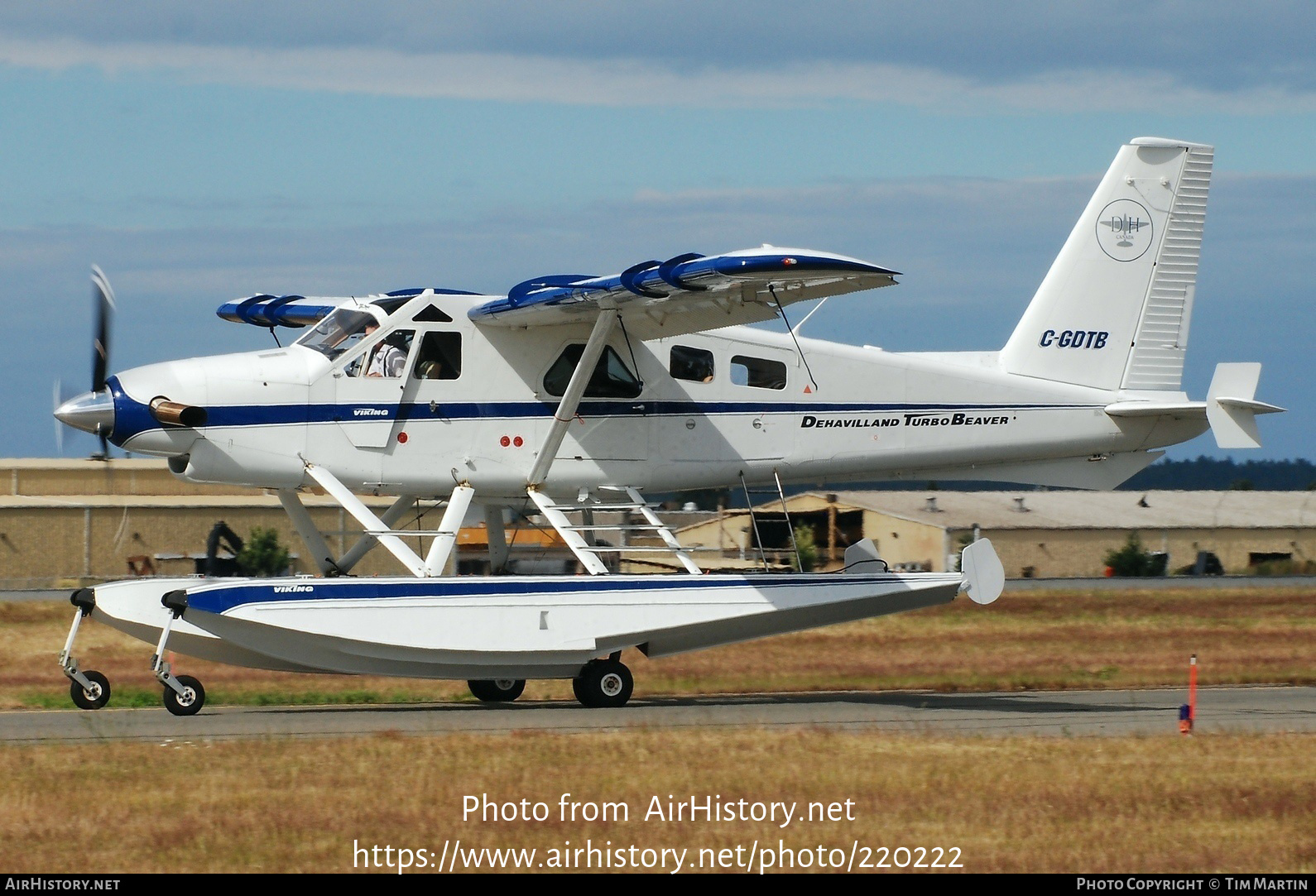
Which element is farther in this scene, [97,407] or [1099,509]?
[1099,509]

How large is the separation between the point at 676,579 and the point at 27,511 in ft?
126

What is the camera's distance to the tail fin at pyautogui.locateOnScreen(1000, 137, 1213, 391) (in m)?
17.0

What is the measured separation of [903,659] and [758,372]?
626cm

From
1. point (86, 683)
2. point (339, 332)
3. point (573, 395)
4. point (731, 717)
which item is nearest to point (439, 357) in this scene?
point (339, 332)

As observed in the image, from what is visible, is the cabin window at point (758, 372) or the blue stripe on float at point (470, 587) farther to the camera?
the cabin window at point (758, 372)

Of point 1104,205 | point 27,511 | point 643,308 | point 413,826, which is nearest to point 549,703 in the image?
point 643,308

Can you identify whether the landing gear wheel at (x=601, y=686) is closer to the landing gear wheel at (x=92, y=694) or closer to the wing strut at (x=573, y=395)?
the wing strut at (x=573, y=395)

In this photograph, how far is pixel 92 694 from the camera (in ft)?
44.5

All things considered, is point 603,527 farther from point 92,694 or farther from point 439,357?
point 92,694

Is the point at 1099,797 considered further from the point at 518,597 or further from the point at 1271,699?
the point at 1271,699

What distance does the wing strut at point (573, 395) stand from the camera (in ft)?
47.8

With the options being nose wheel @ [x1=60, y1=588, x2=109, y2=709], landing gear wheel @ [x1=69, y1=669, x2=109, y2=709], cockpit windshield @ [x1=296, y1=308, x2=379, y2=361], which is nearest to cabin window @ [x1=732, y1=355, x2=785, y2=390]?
cockpit windshield @ [x1=296, y1=308, x2=379, y2=361]

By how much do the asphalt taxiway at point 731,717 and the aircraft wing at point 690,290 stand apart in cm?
367

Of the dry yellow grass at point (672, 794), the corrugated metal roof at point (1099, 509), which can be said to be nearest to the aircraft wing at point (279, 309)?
the dry yellow grass at point (672, 794)
